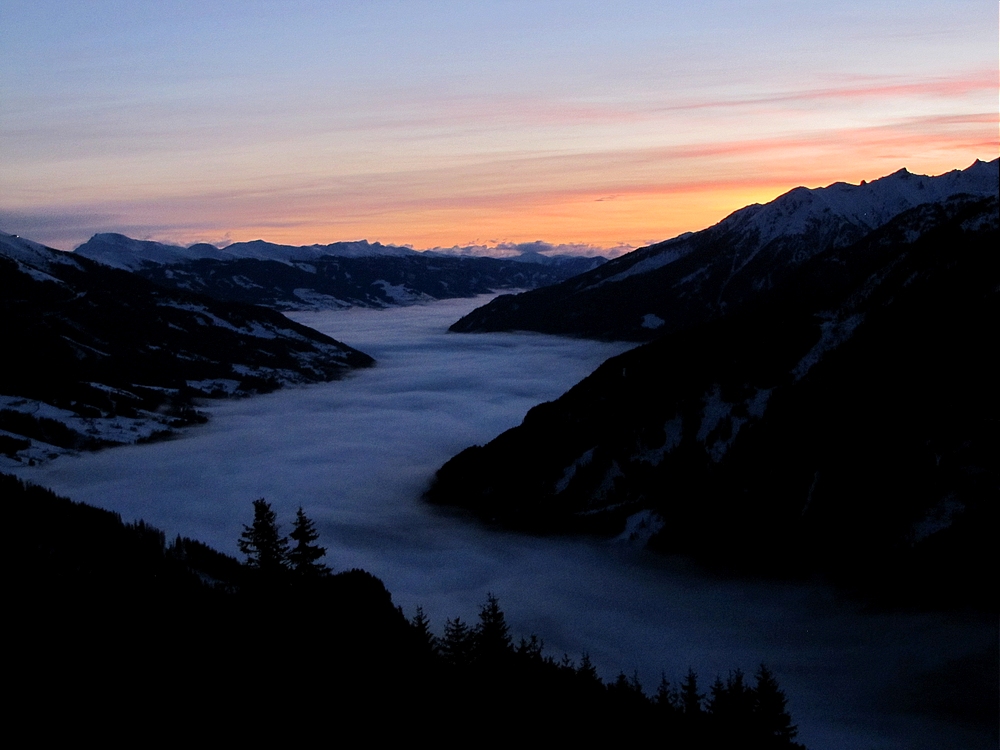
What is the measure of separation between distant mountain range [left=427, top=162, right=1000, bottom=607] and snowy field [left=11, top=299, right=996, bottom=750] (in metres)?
4.53

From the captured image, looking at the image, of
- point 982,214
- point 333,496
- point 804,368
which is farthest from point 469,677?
point 982,214

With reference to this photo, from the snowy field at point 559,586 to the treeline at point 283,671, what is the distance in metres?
6.27

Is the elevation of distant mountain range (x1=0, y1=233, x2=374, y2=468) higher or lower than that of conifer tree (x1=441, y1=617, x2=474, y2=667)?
higher

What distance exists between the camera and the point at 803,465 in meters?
75.9

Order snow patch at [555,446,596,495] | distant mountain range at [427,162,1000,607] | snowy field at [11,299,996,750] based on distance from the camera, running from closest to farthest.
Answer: snowy field at [11,299,996,750], distant mountain range at [427,162,1000,607], snow patch at [555,446,596,495]

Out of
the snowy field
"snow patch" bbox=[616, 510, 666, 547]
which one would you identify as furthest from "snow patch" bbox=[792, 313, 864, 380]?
the snowy field

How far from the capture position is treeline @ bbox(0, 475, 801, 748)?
34.9 metres

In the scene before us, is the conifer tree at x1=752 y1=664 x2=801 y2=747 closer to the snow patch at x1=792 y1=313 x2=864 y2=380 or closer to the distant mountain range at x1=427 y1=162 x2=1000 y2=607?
the distant mountain range at x1=427 y1=162 x2=1000 y2=607

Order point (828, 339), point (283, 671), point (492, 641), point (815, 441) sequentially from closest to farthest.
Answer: point (283, 671) → point (492, 641) → point (815, 441) → point (828, 339)

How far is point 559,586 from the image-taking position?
72.8 metres

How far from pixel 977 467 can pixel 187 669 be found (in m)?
58.9

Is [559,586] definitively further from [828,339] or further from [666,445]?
[828,339]

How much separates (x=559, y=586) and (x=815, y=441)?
89.7ft

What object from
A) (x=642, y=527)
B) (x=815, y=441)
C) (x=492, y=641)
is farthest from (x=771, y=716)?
(x=815, y=441)
